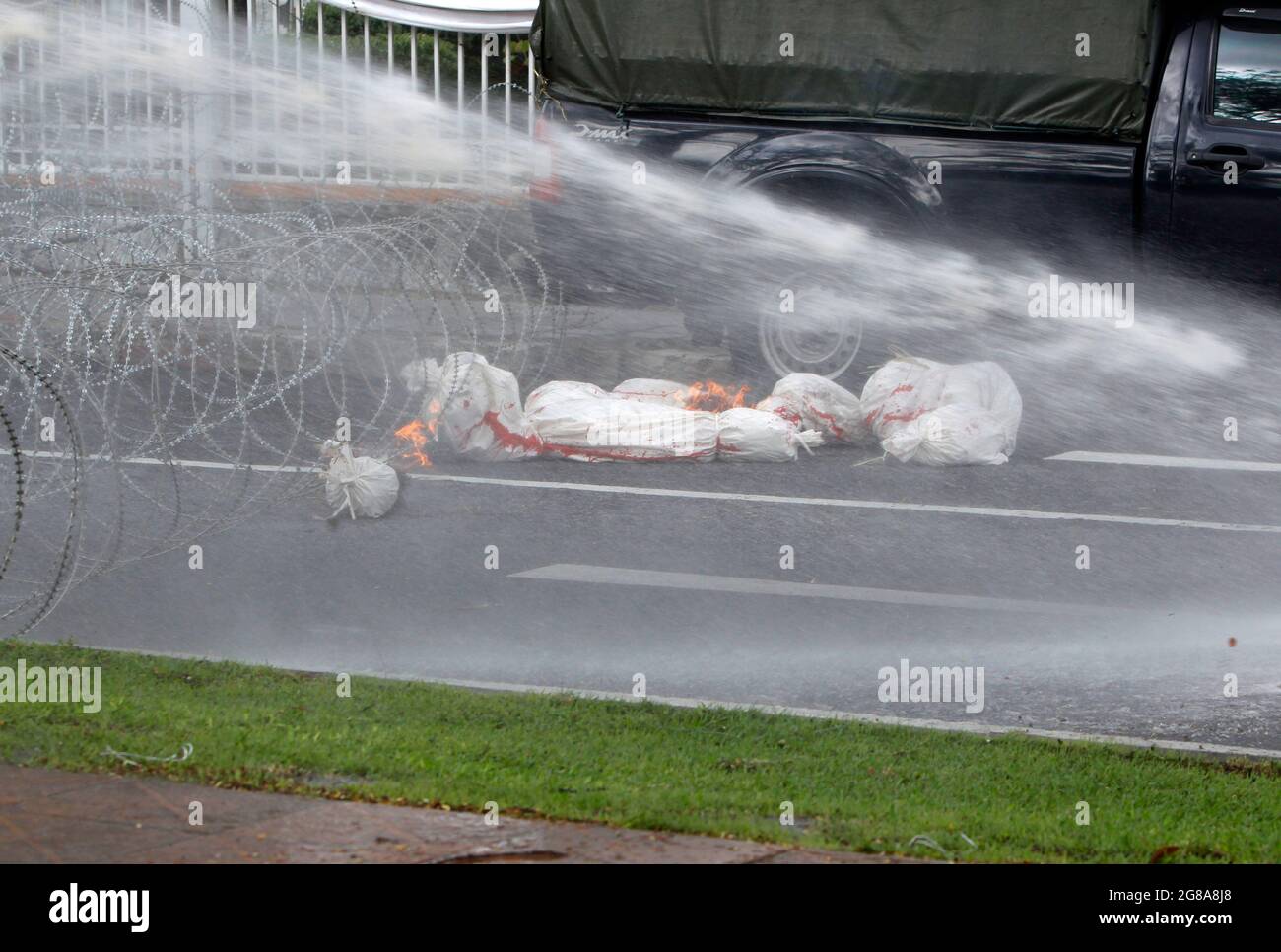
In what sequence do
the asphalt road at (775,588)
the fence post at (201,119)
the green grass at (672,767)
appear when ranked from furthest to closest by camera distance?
the fence post at (201,119), the asphalt road at (775,588), the green grass at (672,767)

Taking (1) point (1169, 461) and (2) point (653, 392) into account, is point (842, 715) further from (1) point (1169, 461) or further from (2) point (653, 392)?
(1) point (1169, 461)

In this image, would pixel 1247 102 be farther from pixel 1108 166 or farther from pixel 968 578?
pixel 968 578

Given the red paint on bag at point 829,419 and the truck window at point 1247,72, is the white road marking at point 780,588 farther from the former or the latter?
the truck window at point 1247,72

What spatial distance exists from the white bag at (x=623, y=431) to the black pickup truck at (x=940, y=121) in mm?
982

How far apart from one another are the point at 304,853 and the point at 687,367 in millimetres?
7360

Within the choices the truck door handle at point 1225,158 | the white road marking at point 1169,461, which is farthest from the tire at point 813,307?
the truck door handle at point 1225,158

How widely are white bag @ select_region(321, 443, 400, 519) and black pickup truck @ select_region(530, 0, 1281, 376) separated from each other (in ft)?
8.61

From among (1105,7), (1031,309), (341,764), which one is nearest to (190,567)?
(341,764)

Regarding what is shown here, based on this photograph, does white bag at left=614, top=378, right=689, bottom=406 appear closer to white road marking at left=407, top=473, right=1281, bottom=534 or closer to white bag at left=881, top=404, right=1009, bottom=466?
white road marking at left=407, top=473, right=1281, bottom=534

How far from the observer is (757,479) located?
9469 mm

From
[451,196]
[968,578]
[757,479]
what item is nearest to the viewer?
[968,578]

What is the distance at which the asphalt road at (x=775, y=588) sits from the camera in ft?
20.8

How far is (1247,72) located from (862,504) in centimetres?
362

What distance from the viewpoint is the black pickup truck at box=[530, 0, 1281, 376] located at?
10008 mm
